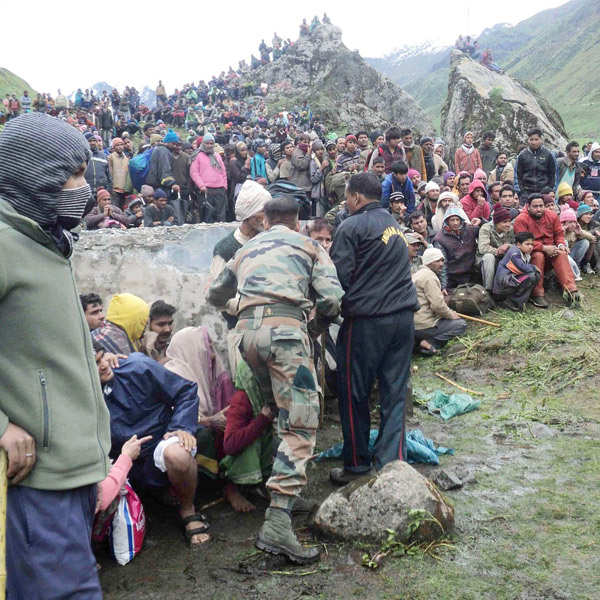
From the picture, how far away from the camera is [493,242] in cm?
801

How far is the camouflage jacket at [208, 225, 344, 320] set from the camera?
3.11 meters

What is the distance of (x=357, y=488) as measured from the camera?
3.18 meters

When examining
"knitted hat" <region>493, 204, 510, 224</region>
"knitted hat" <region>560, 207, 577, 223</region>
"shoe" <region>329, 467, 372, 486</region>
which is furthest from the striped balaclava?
"knitted hat" <region>560, 207, 577, 223</region>

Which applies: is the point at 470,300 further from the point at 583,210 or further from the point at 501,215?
the point at 583,210

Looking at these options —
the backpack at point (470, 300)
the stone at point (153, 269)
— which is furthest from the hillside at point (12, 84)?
the backpack at point (470, 300)

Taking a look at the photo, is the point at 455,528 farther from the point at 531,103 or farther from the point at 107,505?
the point at 531,103

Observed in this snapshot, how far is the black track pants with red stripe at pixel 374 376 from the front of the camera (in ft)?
12.1

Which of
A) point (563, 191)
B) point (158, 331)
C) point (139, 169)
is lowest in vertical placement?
point (563, 191)

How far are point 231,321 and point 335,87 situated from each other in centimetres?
3175

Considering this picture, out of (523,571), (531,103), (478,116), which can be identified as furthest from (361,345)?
(531,103)

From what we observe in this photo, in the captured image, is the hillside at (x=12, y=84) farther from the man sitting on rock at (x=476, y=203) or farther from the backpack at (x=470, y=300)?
the backpack at (x=470, y=300)

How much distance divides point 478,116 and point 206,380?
16690 mm

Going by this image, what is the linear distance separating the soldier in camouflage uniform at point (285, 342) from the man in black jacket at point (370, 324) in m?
0.43

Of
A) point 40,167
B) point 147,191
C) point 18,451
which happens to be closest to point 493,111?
point 147,191
